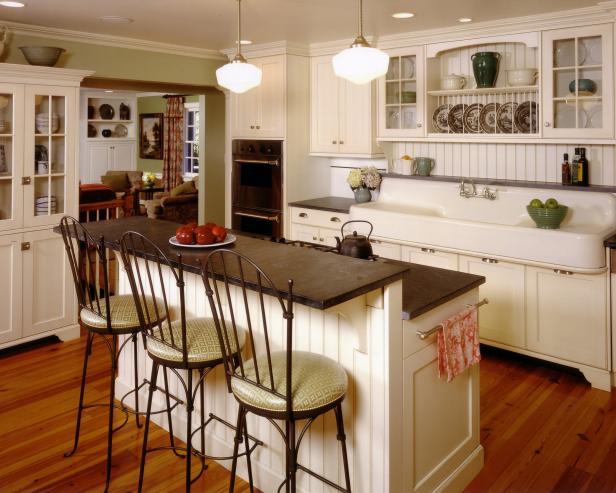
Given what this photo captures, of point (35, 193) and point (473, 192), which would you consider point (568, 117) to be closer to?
point (473, 192)

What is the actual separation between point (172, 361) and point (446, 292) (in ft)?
3.63

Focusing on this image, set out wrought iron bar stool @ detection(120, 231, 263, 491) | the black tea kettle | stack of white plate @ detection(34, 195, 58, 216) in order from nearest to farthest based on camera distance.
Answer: wrought iron bar stool @ detection(120, 231, 263, 491), the black tea kettle, stack of white plate @ detection(34, 195, 58, 216)

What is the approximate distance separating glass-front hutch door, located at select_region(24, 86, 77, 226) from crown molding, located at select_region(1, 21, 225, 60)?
0.55 metres

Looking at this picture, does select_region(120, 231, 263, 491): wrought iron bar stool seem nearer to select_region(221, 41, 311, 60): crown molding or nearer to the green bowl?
the green bowl

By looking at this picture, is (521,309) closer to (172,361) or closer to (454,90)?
(454,90)

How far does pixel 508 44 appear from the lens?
4.17m

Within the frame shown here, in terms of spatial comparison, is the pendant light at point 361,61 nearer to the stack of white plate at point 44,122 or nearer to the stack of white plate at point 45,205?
the stack of white plate at point 44,122

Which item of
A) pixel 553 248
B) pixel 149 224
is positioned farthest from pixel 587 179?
pixel 149 224

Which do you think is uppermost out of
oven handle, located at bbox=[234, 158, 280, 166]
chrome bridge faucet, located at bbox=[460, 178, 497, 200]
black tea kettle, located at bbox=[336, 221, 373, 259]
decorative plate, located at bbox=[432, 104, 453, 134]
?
decorative plate, located at bbox=[432, 104, 453, 134]

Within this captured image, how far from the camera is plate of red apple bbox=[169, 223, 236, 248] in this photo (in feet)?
8.33

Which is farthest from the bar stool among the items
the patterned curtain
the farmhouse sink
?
the patterned curtain

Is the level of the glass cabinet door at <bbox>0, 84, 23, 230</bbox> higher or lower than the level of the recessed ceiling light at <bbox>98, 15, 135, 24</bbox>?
lower

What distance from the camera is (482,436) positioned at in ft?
9.66

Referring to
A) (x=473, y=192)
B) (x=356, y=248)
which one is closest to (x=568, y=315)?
(x=473, y=192)
